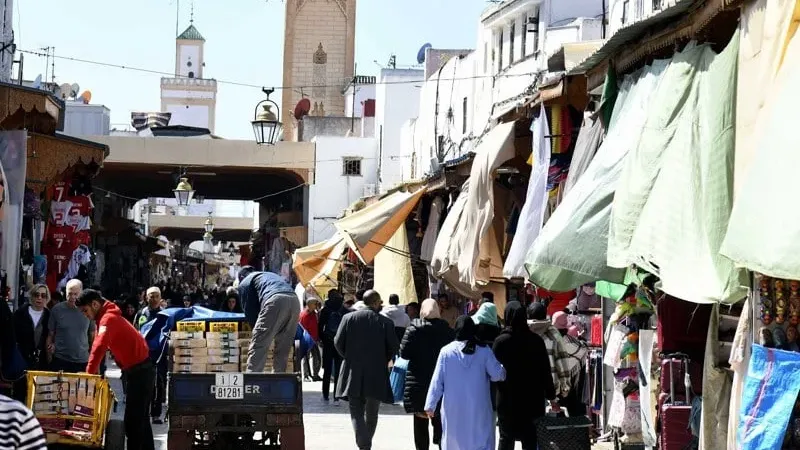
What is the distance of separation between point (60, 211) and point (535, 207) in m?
10.6

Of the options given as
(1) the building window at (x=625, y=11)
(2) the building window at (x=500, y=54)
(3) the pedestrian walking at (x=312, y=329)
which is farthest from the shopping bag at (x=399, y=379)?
(2) the building window at (x=500, y=54)

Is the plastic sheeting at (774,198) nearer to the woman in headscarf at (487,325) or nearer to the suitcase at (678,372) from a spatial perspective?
the suitcase at (678,372)

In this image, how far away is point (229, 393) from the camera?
11.9 meters

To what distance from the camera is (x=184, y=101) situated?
419 ft

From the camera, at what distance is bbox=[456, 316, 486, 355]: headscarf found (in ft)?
38.2

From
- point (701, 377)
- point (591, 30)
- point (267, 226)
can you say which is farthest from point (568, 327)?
point (267, 226)

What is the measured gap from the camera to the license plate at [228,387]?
468 inches

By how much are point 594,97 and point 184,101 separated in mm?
117348

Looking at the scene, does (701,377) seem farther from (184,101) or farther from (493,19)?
(184,101)

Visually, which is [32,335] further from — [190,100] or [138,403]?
[190,100]

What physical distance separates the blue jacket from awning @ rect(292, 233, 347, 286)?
47.1ft

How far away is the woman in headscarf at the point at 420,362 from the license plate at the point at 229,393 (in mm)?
1803

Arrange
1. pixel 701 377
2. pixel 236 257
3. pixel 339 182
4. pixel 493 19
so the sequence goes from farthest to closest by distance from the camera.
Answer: pixel 236 257 → pixel 339 182 → pixel 493 19 → pixel 701 377

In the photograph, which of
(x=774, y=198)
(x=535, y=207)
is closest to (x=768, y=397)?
(x=774, y=198)
